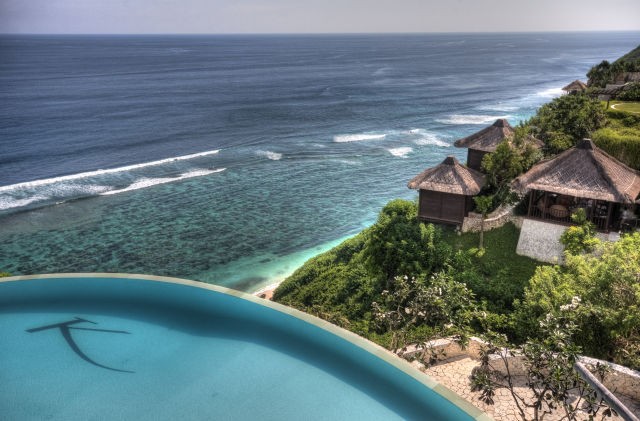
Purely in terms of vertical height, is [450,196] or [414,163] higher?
[450,196]

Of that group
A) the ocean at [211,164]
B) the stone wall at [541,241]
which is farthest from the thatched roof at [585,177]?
the ocean at [211,164]

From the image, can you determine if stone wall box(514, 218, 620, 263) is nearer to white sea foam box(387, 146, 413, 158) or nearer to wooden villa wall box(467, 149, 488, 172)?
wooden villa wall box(467, 149, 488, 172)

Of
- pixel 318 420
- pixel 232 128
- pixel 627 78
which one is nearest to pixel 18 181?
pixel 232 128

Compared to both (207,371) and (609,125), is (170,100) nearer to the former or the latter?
(609,125)

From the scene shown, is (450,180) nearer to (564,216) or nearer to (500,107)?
(564,216)

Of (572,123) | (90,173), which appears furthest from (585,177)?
(90,173)

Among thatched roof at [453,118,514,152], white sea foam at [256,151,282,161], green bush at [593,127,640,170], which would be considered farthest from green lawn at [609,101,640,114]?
white sea foam at [256,151,282,161]
